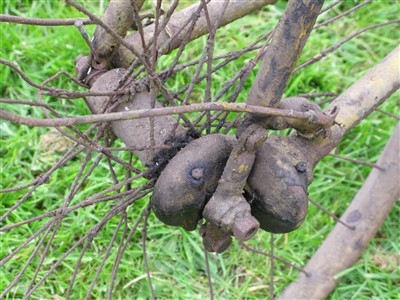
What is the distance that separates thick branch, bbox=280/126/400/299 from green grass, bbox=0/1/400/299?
5 cm

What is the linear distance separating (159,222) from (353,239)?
0.60 meters

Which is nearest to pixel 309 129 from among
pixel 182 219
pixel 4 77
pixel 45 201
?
pixel 182 219

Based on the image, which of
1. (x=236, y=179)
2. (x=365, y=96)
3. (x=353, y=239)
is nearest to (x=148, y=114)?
(x=236, y=179)

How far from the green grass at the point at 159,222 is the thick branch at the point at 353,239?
2.0 inches

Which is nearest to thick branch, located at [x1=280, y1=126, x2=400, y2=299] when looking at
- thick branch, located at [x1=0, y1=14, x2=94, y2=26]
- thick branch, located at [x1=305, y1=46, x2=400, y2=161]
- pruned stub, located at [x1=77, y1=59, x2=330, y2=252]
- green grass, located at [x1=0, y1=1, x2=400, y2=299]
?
green grass, located at [x1=0, y1=1, x2=400, y2=299]

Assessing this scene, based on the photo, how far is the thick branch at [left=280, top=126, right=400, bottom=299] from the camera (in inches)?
62.1

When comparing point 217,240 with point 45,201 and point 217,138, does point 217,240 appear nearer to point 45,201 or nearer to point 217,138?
point 217,138

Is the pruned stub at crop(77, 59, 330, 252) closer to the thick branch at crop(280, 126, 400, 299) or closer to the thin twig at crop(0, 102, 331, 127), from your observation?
the thin twig at crop(0, 102, 331, 127)

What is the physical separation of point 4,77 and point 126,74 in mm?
1107

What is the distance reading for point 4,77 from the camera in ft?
6.45

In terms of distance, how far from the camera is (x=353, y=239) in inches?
62.5

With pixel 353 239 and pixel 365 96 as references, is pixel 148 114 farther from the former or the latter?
pixel 353 239

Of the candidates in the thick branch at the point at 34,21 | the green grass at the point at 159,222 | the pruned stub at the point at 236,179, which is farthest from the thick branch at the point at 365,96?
the green grass at the point at 159,222

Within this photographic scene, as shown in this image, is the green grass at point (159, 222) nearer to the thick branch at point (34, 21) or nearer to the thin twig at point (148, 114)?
the thick branch at point (34, 21)
